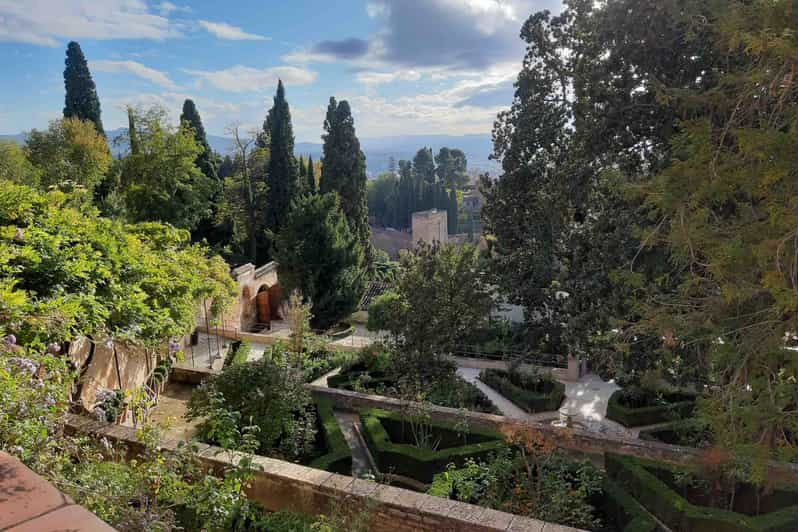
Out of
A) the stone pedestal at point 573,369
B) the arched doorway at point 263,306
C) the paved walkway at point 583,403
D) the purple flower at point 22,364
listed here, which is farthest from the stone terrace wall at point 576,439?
the arched doorway at point 263,306

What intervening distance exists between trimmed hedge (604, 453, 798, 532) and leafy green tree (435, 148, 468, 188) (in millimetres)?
67507

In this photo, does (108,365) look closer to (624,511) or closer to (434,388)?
(434,388)

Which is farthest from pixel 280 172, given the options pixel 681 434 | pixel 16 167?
pixel 681 434

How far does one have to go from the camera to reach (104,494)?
377cm

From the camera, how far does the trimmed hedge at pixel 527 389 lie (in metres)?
11.6

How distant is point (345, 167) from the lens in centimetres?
2675

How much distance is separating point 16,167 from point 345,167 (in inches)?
535

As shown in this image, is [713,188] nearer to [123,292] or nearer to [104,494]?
[104,494]

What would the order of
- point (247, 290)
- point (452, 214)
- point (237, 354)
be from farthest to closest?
1. point (452, 214)
2. point (247, 290)
3. point (237, 354)

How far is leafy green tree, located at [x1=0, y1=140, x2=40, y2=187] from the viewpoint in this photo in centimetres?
1967

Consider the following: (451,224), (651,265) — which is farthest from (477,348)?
(451,224)

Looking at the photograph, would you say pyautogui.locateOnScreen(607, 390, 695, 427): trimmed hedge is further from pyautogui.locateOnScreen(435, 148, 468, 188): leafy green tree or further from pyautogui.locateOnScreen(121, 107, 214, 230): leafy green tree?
pyautogui.locateOnScreen(435, 148, 468, 188): leafy green tree

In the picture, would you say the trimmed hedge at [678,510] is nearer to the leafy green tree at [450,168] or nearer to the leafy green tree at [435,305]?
the leafy green tree at [435,305]

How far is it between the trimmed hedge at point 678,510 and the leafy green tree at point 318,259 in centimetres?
1454
